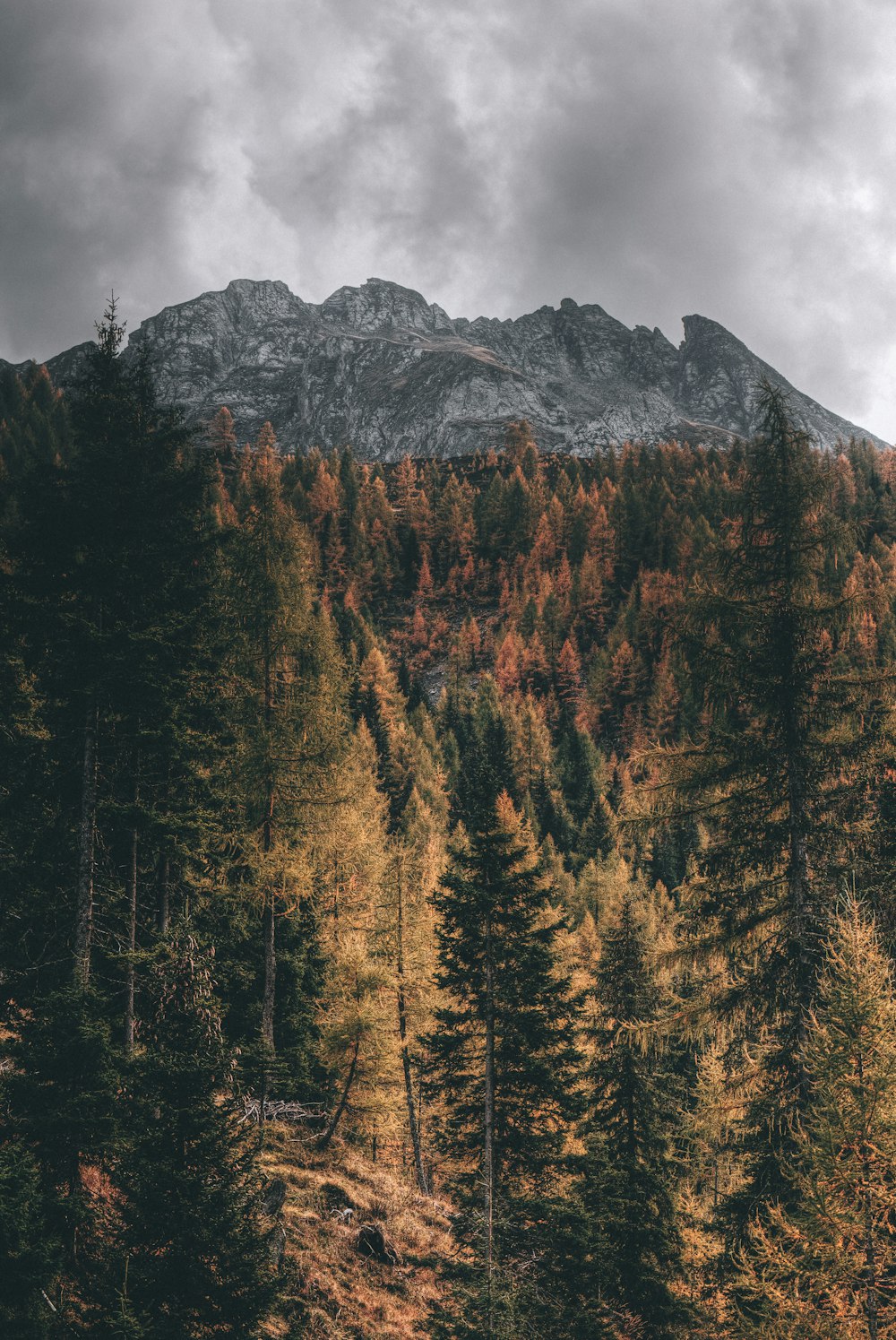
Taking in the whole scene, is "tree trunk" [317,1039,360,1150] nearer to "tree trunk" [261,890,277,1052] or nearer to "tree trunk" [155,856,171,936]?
"tree trunk" [261,890,277,1052]

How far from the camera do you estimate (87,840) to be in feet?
38.1

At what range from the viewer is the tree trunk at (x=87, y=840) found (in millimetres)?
11141

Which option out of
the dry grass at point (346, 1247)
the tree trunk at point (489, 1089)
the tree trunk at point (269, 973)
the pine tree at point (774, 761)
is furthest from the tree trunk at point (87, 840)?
the pine tree at point (774, 761)

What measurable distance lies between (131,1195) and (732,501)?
12370 millimetres

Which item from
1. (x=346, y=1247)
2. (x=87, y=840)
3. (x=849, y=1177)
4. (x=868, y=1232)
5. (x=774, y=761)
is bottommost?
(x=346, y=1247)

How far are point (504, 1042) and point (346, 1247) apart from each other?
649cm

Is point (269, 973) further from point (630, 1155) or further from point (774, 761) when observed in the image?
point (774, 761)

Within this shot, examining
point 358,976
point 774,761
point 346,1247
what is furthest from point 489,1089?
point 774,761

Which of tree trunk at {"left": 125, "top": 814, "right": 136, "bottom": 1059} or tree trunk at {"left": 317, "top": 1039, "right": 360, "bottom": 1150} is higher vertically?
tree trunk at {"left": 125, "top": 814, "right": 136, "bottom": 1059}

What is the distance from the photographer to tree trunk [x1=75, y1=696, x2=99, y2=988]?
11.1m

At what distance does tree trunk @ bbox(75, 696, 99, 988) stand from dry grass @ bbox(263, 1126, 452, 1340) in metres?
6.70

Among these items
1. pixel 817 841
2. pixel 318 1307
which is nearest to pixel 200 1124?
pixel 817 841

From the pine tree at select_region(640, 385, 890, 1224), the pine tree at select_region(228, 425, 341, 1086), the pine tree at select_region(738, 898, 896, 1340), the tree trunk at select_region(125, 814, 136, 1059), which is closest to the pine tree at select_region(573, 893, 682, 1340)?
the pine tree at select_region(640, 385, 890, 1224)

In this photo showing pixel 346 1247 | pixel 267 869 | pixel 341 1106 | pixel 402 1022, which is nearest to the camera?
pixel 267 869
